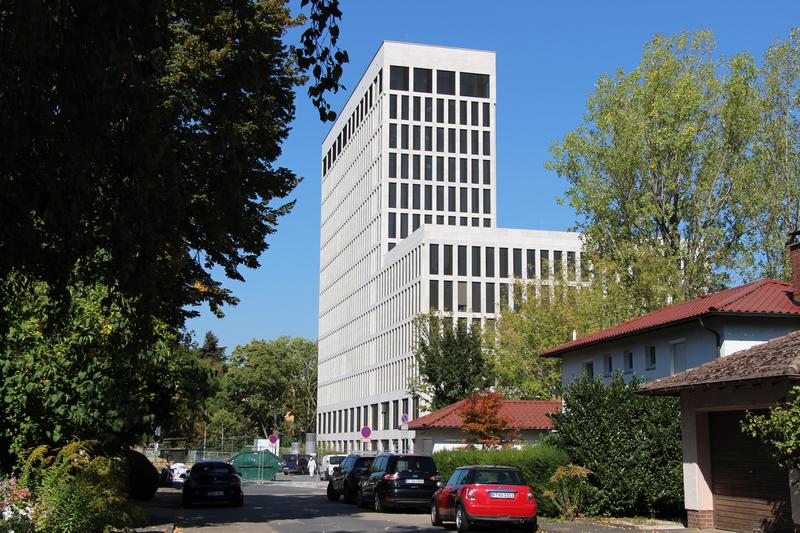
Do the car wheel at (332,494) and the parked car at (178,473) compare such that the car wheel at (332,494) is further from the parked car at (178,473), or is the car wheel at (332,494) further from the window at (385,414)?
the window at (385,414)

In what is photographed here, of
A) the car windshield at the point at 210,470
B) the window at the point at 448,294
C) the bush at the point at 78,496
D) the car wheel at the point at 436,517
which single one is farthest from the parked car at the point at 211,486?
the window at the point at 448,294

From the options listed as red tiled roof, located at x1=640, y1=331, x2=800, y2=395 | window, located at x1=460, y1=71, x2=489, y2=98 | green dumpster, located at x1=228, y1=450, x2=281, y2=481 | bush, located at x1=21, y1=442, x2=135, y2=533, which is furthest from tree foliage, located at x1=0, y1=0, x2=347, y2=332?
window, located at x1=460, y1=71, x2=489, y2=98

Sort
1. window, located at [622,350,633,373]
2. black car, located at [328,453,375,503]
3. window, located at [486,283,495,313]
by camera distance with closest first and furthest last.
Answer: black car, located at [328,453,375,503], window, located at [622,350,633,373], window, located at [486,283,495,313]

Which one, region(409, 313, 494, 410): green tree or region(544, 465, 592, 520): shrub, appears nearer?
region(544, 465, 592, 520): shrub

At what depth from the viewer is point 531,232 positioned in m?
89.6

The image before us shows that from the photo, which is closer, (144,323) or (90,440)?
(144,323)

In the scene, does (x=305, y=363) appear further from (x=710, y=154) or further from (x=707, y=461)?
(x=707, y=461)

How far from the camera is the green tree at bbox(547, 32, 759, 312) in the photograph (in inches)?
1636

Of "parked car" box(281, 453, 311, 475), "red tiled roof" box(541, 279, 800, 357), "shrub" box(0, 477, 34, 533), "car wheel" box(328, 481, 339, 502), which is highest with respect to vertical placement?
"red tiled roof" box(541, 279, 800, 357)

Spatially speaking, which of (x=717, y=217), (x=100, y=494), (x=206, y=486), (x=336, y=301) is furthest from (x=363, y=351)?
(x=100, y=494)

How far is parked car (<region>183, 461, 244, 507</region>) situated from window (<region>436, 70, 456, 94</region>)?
73781mm

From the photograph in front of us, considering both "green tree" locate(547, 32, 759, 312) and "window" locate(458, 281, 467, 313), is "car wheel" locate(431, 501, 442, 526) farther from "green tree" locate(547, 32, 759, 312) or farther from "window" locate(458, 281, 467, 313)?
"window" locate(458, 281, 467, 313)

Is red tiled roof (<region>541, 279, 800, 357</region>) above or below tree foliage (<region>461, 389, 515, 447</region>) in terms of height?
above

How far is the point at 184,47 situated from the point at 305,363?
360 feet
